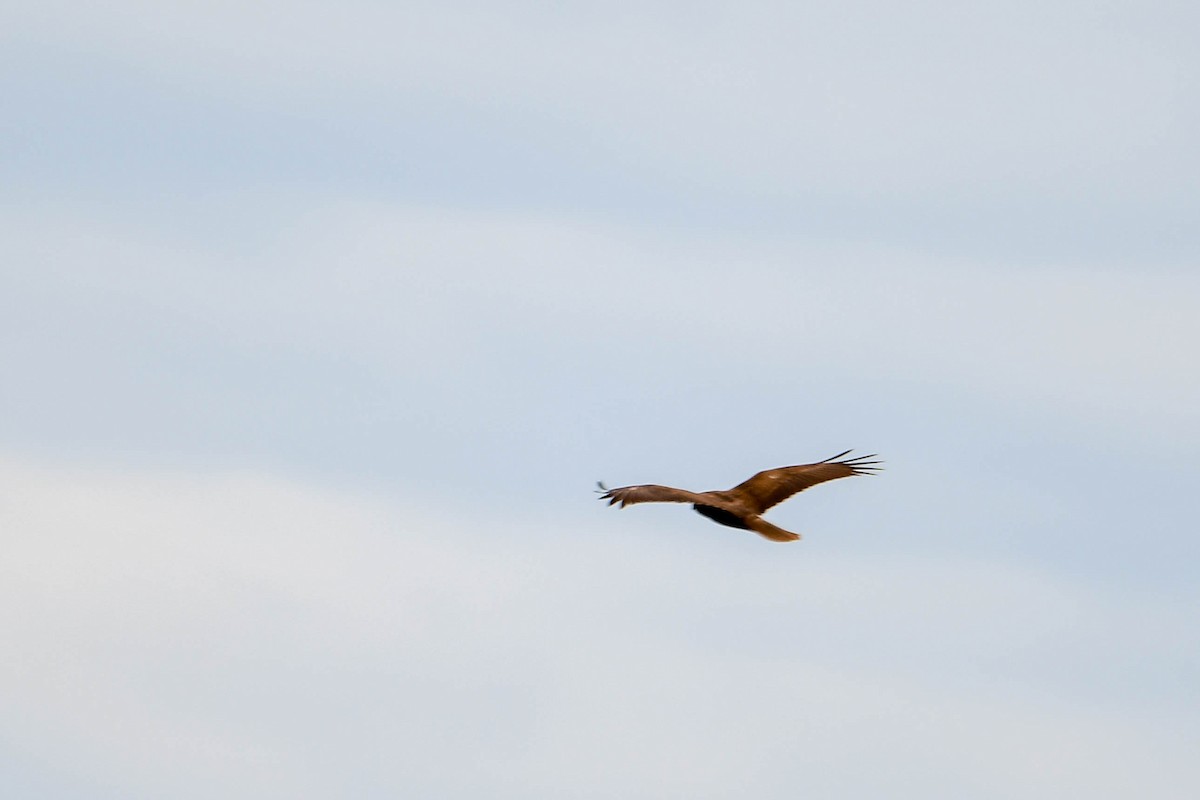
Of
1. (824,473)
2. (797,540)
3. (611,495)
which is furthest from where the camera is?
(824,473)

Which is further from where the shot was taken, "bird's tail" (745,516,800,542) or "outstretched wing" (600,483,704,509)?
"bird's tail" (745,516,800,542)

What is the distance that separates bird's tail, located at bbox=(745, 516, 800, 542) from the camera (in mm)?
56625

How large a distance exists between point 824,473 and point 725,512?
20.3 ft

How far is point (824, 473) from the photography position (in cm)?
6231

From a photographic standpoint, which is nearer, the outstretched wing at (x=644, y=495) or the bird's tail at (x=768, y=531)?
the outstretched wing at (x=644, y=495)

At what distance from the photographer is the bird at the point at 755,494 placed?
5172 centimetres

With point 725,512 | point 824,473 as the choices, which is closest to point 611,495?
point 725,512

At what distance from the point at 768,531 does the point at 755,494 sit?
8.25 feet

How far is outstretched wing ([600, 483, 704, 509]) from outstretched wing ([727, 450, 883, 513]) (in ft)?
22.4

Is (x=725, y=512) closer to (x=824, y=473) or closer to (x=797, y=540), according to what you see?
(x=797, y=540)

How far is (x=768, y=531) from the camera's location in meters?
57.2

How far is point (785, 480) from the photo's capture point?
60.8 meters

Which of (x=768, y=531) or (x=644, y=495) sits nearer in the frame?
(x=644, y=495)

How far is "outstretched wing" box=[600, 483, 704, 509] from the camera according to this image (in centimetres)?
5044
